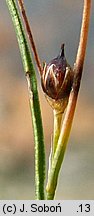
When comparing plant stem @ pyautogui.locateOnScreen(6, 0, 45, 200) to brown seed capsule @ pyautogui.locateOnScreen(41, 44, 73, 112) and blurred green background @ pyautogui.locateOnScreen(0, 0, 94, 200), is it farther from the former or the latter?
blurred green background @ pyautogui.locateOnScreen(0, 0, 94, 200)

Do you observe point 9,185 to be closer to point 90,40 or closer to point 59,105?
point 59,105

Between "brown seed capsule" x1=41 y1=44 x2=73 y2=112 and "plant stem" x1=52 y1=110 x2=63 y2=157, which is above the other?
"brown seed capsule" x1=41 y1=44 x2=73 y2=112

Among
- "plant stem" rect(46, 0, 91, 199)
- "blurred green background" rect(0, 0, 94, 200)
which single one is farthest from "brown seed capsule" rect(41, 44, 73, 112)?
"blurred green background" rect(0, 0, 94, 200)

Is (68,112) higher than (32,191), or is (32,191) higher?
(68,112)

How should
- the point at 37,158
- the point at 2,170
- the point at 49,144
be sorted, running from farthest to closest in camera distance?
the point at 2,170, the point at 49,144, the point at 37,158

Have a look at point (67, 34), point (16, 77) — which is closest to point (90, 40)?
point (67, 34)

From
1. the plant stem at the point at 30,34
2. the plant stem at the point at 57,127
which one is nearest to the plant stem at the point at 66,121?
the plant stem at the point at 57,127
